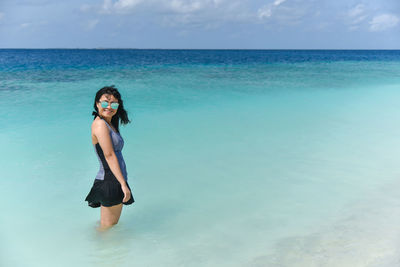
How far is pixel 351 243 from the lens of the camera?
2.97 meters

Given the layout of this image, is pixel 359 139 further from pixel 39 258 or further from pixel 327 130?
pixel 39 258

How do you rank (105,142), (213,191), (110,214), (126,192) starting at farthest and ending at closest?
(213,191) → (110,214) → (126,192) → (105,142)

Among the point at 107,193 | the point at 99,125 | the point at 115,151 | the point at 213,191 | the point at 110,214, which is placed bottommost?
the point at 213,191

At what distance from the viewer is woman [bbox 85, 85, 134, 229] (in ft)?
8.72

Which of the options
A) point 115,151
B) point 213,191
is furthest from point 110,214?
point 213,191

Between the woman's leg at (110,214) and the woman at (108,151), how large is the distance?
0.27ft

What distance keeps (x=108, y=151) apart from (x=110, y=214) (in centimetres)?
71

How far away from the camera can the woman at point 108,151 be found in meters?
2.66

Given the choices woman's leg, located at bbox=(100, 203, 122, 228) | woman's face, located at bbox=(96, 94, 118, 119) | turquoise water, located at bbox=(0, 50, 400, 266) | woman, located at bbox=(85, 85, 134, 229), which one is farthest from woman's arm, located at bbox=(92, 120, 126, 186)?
turquoise water, located at bbox=(0, 50, 400, 266)

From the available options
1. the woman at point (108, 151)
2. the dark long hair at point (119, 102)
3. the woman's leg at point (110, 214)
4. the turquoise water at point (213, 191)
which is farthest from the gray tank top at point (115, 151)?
the turquoise water at point (213, 191)

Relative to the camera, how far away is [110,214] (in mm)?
3068

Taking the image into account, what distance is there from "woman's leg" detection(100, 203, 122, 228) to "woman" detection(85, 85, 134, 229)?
0.27 feet

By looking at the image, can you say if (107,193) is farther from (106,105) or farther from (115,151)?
(106,105)

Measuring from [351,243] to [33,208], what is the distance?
3.14 meters
